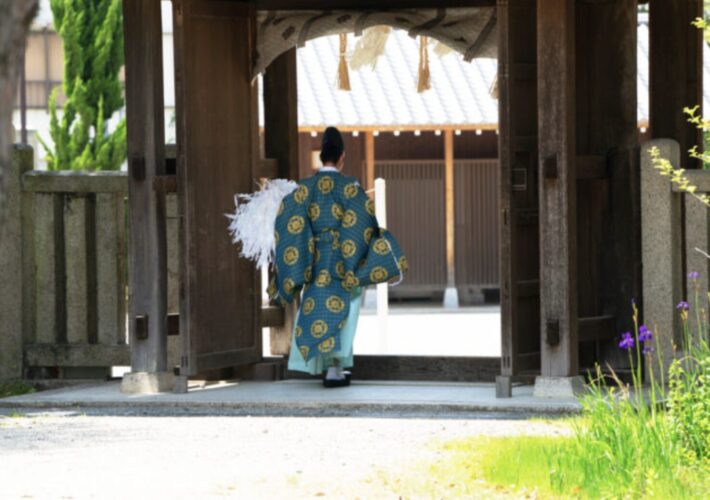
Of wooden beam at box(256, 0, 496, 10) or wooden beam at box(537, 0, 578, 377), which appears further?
wooden beam at box(256, 0, 496, 10)

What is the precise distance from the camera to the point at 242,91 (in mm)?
11805

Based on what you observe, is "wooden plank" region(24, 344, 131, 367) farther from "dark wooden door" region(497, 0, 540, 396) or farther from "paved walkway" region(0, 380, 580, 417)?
"dark wooden door" region(497, 0, 540, 396)

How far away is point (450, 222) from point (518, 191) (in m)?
17.7

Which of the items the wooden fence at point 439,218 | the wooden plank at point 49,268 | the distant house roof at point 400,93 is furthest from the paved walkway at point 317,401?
the wooden fence at point 439,218

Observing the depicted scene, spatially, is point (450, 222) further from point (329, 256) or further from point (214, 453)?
point (214, 453)

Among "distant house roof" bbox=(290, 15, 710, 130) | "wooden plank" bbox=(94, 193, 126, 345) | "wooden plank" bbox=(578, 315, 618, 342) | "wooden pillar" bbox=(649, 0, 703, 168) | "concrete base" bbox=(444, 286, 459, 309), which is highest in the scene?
"distant house roof" bbox=(290, 15, 710, 130)

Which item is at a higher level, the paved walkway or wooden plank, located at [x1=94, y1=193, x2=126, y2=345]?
wooden plank, located at [x1=94, y1=193, x2=126, y2=345]

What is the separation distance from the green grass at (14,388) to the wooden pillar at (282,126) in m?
1.82

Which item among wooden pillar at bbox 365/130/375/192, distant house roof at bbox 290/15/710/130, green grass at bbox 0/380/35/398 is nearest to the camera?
green grass at bbox 0/380/35/398

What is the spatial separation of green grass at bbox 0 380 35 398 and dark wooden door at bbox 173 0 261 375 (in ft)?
4.79

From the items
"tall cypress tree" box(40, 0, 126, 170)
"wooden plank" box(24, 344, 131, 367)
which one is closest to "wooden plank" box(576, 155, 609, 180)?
"wooden plank" box(24, 344, 131, 367)

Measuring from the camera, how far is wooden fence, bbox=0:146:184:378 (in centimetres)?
1203

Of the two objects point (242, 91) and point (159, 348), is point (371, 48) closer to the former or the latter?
point (242, 91)

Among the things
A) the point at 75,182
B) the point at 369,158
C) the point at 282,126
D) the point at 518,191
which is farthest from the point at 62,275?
the point at 369,158
